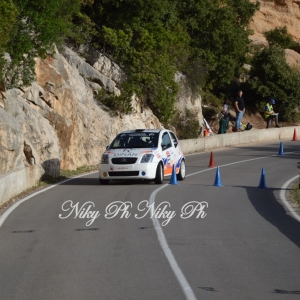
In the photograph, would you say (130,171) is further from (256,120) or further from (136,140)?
(256,120)

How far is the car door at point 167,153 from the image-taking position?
21.4 metres

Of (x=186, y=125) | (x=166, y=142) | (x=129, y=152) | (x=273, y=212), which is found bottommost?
(x=273, y=212)

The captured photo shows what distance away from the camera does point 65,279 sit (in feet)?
30.2

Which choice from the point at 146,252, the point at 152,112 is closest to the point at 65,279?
the point at 146,252

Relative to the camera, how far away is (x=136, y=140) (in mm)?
21859

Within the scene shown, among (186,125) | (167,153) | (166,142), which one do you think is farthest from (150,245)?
(186,125)

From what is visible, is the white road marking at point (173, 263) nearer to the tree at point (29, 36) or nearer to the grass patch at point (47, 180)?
the grass patch at point (47, 180)

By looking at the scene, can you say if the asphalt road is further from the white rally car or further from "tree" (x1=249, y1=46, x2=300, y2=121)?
"tree" (x1=249, y1=46, x2=300, y2=121)

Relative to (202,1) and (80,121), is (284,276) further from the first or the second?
(202,1)

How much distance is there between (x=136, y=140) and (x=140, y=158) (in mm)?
1356

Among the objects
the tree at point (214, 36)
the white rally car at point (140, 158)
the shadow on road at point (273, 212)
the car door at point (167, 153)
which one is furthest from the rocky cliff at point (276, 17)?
the shadow on road at point (273, 212)

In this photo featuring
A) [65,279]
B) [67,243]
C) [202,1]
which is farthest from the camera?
[202,1]

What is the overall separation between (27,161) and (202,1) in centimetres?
2556

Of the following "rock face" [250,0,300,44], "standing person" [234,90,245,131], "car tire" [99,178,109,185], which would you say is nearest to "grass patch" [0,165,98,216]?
"car tire" [99,178,109,185]
